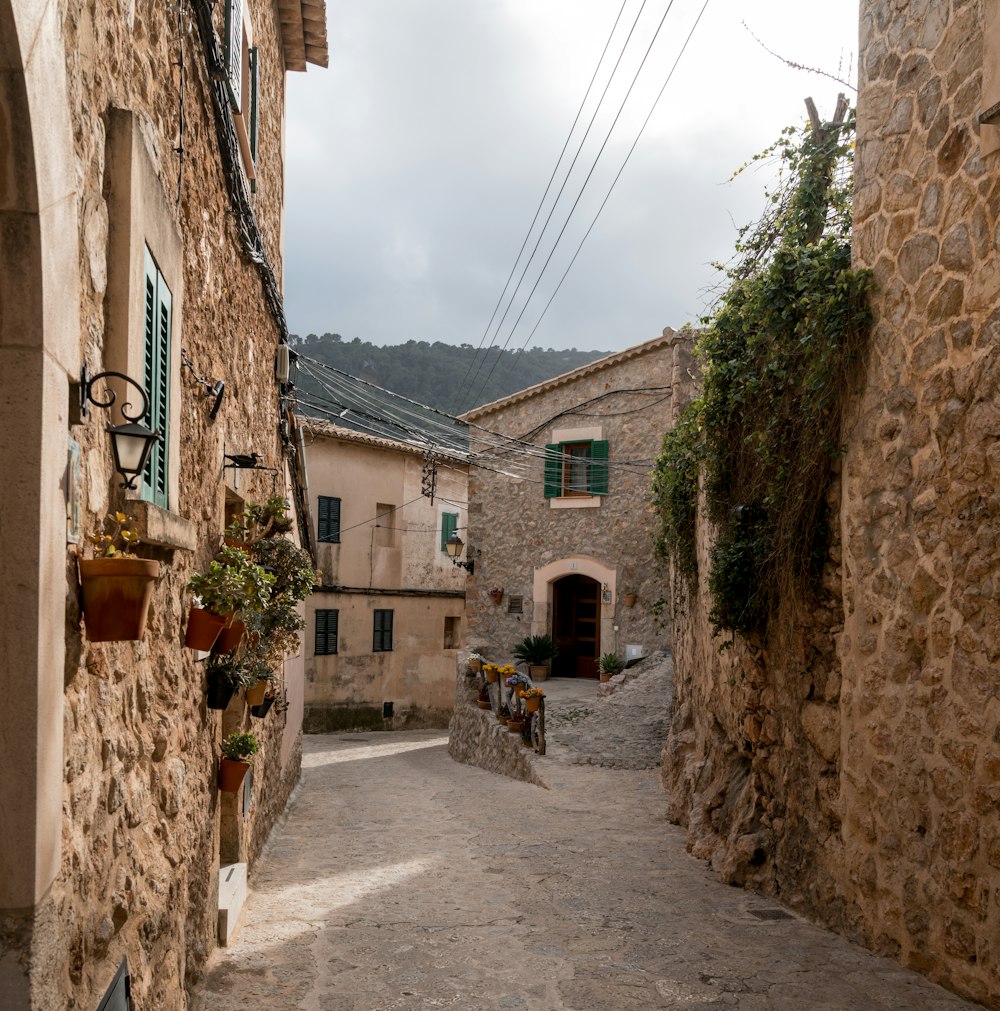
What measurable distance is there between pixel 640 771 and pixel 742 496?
5.96 metres

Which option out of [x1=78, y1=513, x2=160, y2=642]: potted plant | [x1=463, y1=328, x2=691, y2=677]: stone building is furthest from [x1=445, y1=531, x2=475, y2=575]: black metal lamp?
[x1=78, y1=513, x2=160, y2=642]: potted plant

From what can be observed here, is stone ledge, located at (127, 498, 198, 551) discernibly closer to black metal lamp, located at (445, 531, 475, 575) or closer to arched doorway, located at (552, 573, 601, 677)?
black metal lamp, located at (445, 531, 475, 575)

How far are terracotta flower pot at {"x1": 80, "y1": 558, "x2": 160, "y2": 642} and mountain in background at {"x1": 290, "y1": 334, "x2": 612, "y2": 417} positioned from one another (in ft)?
134

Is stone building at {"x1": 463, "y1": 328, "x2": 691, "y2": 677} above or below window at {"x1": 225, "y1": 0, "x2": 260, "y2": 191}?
below

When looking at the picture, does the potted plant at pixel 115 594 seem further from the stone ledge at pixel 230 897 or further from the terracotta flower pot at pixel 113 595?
the stone ledge at pixel 230 897

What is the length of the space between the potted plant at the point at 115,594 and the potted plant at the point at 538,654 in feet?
57.2

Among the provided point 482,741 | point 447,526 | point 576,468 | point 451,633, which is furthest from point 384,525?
point 482,741

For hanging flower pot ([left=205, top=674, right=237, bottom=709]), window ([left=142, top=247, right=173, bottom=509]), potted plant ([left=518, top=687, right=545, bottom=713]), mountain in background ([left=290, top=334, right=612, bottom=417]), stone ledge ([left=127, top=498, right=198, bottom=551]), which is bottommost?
potted plant ([left=518, top=687, right=545, bottom=713])

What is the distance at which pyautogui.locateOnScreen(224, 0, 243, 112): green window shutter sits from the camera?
17.3ft

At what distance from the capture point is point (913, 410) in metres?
4.77

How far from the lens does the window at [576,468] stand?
19.9 meters


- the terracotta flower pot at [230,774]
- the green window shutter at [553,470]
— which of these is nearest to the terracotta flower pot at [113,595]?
the terracotta flower pot at [230,774]

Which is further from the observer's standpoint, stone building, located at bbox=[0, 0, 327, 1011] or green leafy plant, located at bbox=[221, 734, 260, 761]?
green leafy plant, located at bbox=[221, 734, 260, 761]

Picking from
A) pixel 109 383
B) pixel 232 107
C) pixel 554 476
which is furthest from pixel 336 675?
pixel 109 383
